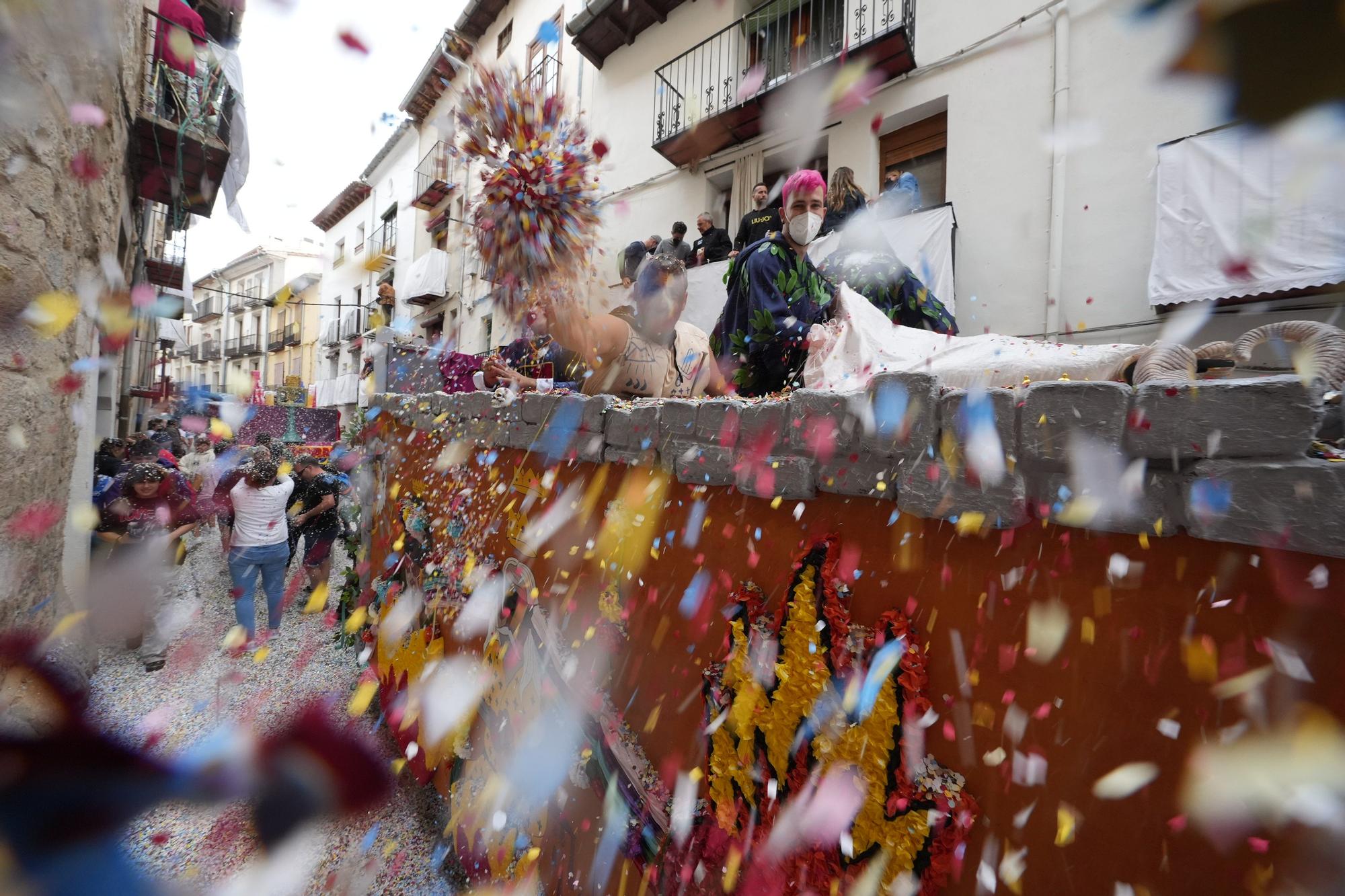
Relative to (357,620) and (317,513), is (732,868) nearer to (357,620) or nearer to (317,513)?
(357,620)

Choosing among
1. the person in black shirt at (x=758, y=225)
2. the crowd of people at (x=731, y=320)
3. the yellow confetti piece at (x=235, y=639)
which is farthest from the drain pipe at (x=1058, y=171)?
the yellow confetti piece at (x=235, y=639)

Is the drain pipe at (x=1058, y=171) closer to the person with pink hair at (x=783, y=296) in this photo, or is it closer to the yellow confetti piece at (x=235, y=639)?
the person with pink hair at (x=783, y=296)

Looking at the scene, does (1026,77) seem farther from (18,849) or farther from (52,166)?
(18,849)

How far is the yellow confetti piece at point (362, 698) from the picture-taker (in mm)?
4047

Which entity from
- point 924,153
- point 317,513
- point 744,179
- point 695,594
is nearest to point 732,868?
point 695,594

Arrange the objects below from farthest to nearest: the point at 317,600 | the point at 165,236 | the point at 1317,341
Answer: the point at 165,236
the point at 317,600
the point at 1317,341

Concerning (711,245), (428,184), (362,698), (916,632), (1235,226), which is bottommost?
(362,698)

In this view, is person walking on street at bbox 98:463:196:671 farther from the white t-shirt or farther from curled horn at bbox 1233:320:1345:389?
curled horn at bbox 1233:320:1345:389

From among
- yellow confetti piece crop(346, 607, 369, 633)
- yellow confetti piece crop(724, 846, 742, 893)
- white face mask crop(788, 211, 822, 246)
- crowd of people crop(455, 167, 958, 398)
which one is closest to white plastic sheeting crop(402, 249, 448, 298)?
yellow confetti piece crop(346, 607, 369, 633)

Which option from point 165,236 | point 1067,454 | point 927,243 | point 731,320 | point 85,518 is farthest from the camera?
point 165,236

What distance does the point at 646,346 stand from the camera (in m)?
2.65

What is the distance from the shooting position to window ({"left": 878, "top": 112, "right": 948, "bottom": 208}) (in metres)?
5.75

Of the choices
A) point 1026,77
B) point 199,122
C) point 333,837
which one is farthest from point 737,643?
point 199,122

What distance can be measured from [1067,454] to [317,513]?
20.5 ft
